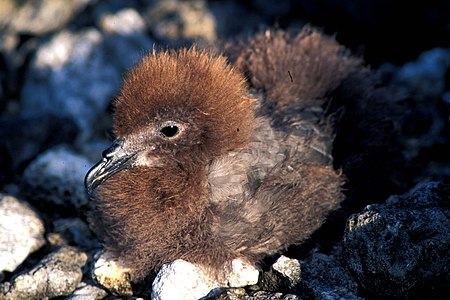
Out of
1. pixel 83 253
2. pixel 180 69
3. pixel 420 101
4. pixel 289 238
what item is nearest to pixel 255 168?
pixel 289 238

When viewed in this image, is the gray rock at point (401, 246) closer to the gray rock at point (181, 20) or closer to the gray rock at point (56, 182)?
the gray rock at point (56, 182)

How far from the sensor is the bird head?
13.1 ft

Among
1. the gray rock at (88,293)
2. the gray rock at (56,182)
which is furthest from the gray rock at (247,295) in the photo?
the gray rock at (56,182)

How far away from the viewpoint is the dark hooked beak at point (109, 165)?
159 inches

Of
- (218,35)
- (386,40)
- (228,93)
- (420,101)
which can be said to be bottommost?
(228,93)

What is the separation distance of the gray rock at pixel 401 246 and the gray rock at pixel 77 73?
3.36m

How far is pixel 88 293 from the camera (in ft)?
14.0

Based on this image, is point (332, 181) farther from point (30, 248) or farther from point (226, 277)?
point (30, 248)

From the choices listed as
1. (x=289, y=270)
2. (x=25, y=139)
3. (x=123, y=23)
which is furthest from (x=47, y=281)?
(x=123, y=23)

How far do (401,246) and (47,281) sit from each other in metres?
2.07

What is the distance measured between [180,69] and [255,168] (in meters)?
0.72

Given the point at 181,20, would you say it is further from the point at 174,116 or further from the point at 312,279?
the point at 312,279

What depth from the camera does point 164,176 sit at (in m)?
4.04

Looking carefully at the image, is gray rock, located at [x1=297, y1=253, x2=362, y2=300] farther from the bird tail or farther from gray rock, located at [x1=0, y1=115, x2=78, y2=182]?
gray rock, located at [x1=0, y1=115, x2=78, y2=182]
